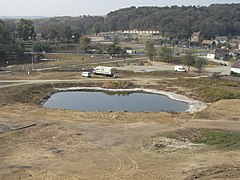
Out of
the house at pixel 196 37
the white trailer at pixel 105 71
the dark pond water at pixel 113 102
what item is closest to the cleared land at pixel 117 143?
the dark pond water at pixel 113 102

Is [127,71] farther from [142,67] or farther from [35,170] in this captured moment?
[35,170]

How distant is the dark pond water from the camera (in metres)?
27.3

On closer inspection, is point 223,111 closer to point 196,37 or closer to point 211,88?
point 211,88

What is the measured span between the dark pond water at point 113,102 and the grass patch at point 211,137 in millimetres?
6569

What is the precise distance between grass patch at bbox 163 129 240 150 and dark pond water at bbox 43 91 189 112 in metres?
6.57

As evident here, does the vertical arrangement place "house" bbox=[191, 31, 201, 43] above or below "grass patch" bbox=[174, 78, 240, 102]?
above

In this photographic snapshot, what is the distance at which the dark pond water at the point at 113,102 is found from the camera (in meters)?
27.3

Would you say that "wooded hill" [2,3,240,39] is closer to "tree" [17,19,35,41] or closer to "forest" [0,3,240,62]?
"forest" [0,3,240,62]

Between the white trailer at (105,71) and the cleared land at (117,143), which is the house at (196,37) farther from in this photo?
the cleared land at (117,143)

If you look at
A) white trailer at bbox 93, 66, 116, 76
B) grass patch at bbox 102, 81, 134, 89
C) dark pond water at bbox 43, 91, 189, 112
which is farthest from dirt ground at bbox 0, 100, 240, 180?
white trailer at bbox 93, 66, 116, 76

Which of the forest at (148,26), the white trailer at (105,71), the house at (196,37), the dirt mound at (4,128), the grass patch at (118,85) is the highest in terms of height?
the forest at (148,26)

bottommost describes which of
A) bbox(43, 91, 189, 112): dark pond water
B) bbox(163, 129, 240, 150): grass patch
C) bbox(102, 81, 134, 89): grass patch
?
bbox(43, 91, 189, 112): dark pond water

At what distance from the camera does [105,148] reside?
55.7 feet

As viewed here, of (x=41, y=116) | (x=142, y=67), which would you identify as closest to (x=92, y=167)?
(x=41, y=116)
